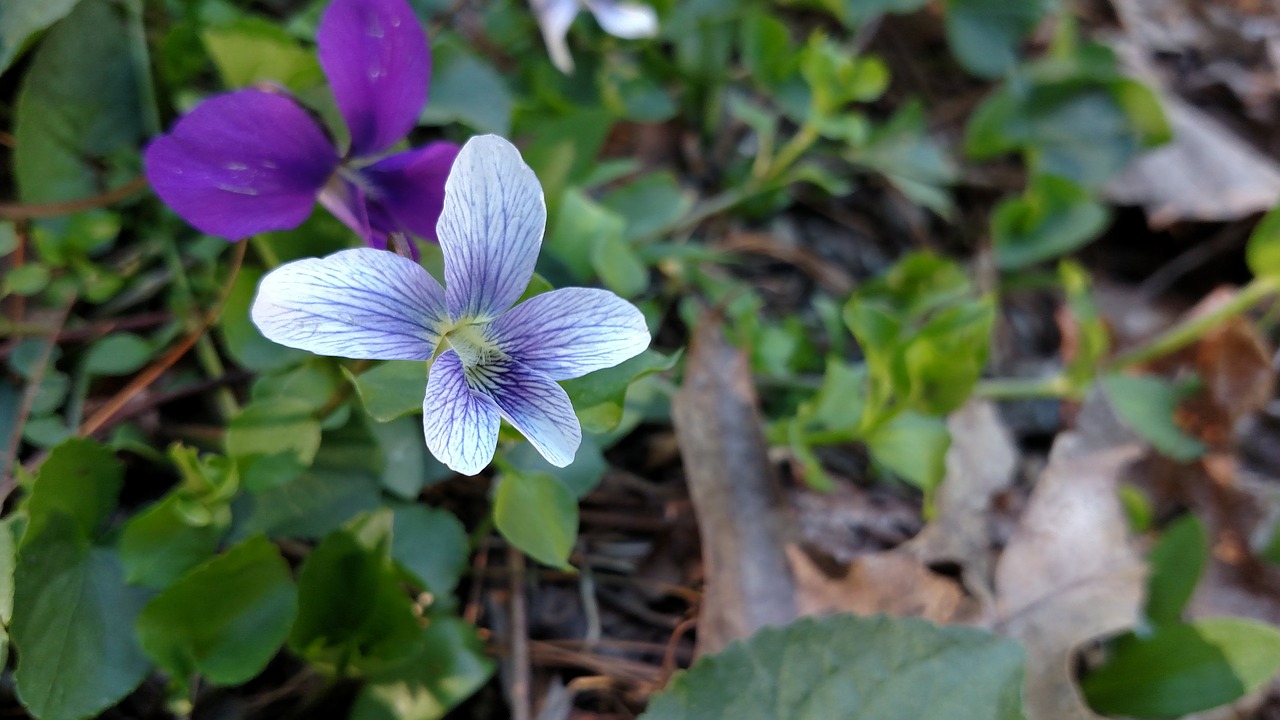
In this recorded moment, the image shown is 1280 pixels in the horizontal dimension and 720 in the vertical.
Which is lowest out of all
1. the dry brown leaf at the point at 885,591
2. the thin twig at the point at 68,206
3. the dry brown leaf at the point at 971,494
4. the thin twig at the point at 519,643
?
the dry brown leaf at the point at 971,494

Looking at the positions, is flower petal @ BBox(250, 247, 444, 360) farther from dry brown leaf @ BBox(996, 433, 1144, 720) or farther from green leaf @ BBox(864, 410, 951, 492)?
dry brown leaf @ BBox(996, 433, 1144, 720)

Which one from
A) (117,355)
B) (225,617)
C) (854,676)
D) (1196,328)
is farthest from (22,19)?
(1196,328)

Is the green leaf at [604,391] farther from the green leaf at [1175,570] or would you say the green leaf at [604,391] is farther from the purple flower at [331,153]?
the green leaf at [1175,570]

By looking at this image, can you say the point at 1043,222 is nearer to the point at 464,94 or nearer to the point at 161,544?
the point at 464,94

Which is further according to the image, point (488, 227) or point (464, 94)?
point (464, 94)

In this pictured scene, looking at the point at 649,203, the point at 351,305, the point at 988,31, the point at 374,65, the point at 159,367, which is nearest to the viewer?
the point at 351,305

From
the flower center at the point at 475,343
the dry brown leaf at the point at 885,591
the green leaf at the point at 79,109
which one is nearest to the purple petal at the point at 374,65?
the flower center at the point at 475,343
